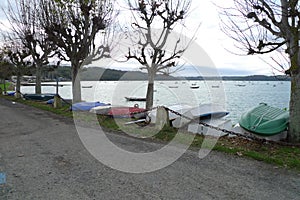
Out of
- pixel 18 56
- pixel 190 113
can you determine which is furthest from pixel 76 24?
pixel 18 56

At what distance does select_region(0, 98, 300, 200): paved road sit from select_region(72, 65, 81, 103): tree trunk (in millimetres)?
8557

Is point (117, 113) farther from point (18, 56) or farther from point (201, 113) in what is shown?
point (18, 56)

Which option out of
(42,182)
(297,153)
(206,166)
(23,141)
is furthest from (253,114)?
(23,141)

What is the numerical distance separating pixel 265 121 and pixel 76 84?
10.7 metres

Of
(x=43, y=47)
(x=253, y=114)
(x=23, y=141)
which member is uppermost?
(x=43, y=47)

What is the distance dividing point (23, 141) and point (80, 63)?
8.06 meters

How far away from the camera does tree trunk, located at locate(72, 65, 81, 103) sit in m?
13.5

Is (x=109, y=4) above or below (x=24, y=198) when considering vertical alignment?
above

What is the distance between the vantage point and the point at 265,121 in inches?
265

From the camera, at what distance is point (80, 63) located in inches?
533

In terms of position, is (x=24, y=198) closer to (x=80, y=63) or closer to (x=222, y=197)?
(x=222, y=197)

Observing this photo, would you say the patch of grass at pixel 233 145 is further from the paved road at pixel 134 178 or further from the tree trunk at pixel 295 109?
the tree trunk at pixel 295 109

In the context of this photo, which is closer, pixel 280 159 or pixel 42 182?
pixel 42 182

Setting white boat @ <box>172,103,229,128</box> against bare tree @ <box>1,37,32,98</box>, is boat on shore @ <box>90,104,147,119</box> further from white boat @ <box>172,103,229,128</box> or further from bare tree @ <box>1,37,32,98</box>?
bare tree @ <box>1,37,32,98</box>
